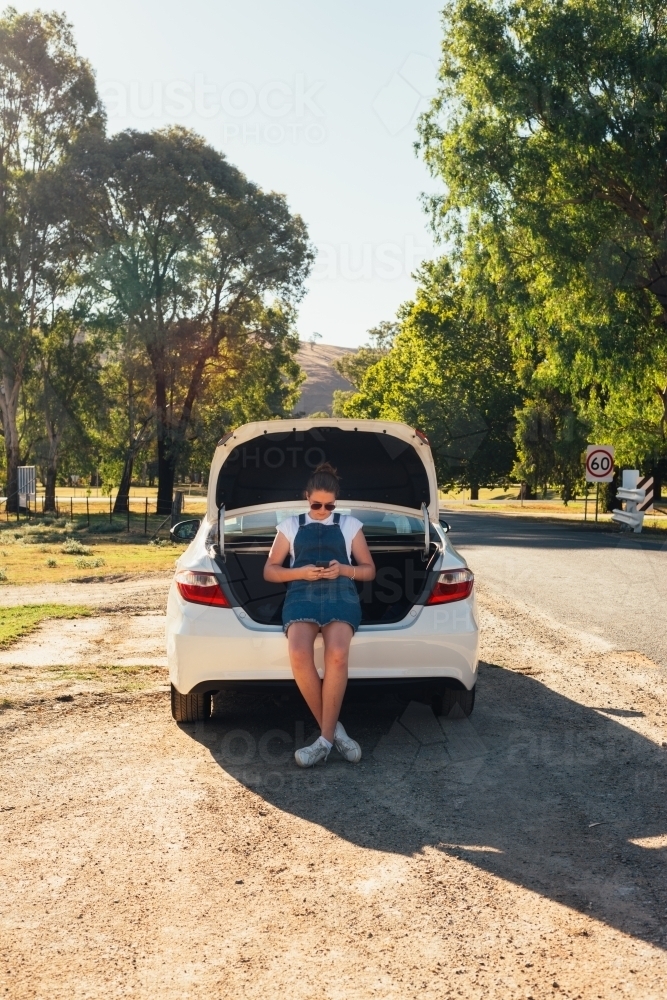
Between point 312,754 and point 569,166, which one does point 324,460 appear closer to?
point 312,754

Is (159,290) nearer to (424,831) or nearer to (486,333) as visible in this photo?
(486,333)

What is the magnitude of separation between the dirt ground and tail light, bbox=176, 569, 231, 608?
844 millimetres

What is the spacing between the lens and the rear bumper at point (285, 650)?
6383 millimetres

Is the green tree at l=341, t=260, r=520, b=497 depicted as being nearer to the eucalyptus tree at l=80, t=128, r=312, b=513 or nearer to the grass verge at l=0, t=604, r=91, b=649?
the eucalyptus tree at l=80, t=128, r=312, b=513

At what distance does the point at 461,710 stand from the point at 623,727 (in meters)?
1.02

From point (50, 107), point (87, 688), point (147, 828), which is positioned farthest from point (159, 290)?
point (147, 828)

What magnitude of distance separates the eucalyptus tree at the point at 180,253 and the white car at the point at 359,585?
127 ft

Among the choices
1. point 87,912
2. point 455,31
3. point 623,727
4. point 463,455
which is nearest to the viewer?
point 87,912

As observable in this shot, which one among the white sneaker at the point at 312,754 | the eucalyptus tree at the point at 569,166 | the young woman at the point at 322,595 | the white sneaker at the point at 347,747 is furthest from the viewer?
the eucalyptus tree at the point at 569,166

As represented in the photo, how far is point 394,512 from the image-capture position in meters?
7.84

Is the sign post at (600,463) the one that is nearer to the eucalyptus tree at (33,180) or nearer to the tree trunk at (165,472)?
the tree trunk at (165,472)

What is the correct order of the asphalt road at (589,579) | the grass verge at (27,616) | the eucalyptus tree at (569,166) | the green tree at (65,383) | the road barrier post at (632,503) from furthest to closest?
the green tree at (65,383), the road barrier post at (632,503), the eucalyptus tree at (569,166), the asphalt road at (589,579), the grass verge at (27,616)

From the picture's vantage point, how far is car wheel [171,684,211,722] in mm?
6910

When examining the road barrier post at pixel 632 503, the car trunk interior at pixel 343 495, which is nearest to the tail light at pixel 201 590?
the car trunk interior at pixel 343 495
